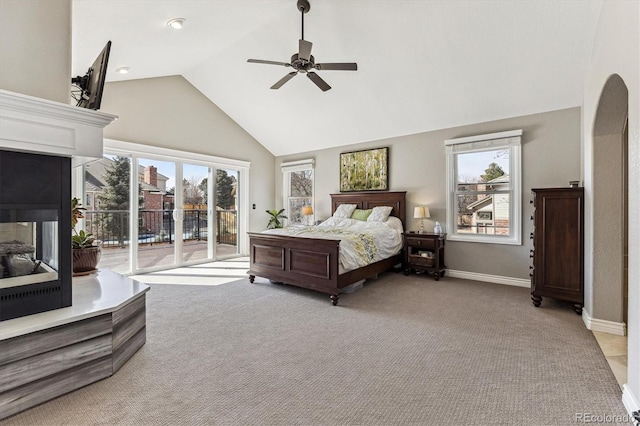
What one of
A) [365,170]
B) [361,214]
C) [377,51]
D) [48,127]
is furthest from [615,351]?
[365,170]

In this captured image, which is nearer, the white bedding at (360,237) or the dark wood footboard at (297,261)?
the dark wood footboard at (297,261)

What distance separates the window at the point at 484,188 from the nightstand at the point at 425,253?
0.42 metres

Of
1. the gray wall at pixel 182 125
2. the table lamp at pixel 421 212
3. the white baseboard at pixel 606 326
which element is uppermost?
the gray wall at pixel 182 125

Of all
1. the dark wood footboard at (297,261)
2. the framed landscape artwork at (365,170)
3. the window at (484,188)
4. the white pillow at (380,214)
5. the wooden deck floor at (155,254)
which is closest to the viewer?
the dark wood footboard at (297,261)

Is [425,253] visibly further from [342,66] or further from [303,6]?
[303,6]

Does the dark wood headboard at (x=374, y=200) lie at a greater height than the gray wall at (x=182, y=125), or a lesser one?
lesser

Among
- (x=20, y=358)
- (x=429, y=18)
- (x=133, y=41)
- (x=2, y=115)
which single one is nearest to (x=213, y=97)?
(x=133, y=41)

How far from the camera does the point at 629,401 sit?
168cm

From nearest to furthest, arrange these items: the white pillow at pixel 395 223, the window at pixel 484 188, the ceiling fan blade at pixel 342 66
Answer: the ceiling fan blade at pixel 342 66 → the window at pixel 484 188 → the white pillow at pixel 395 223

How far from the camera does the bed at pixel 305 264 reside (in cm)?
365

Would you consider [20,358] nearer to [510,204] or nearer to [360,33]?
[360,33]

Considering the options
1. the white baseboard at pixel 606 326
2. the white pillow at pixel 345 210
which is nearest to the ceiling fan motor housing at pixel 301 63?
the white pillow at pixel 345 210

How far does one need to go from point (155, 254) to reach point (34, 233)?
3830 millimetres

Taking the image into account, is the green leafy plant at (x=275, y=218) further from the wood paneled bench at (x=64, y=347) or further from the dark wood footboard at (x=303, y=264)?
the wood paneled bench at (x=64, y=347)
